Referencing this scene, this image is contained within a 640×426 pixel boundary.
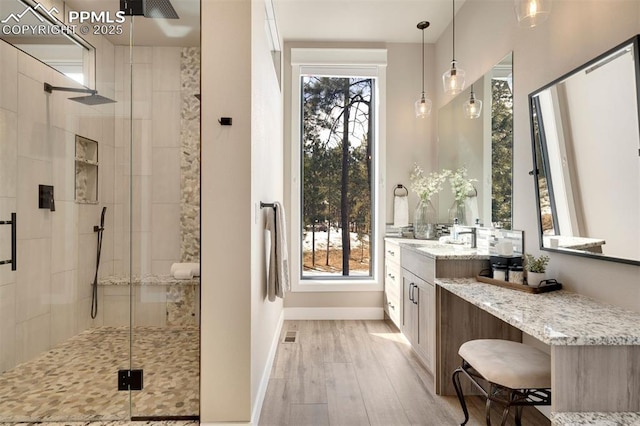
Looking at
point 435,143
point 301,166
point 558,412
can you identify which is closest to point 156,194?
point 301,166

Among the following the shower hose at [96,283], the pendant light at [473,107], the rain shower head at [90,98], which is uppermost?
the pendant light at [473,107]

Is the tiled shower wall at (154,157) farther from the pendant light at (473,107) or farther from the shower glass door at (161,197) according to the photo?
the pendant light at (473,107)

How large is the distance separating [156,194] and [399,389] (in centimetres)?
216

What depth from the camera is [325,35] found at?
4.09 metres

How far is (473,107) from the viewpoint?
10.3ft

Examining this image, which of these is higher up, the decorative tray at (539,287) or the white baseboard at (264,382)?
the decorative tray at (539,287)

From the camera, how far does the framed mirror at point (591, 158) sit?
161 centimetres

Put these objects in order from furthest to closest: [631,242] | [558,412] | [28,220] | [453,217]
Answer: [453,217]
[28,220]
[631,242]
[558,412]

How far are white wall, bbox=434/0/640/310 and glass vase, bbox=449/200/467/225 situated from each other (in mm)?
794

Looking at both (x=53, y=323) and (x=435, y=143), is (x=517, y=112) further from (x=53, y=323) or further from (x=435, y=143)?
(x=53, y=323)

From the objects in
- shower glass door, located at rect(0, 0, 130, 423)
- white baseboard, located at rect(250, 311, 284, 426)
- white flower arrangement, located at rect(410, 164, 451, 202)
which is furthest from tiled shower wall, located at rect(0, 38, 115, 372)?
white flower arrangement, located at rect(410, 164, 451, 202)

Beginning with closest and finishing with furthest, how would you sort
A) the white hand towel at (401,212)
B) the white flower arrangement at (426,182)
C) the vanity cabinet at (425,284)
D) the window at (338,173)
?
the vanity cabinet at (425,284), the white flower arrangement at (426,182), the white hand towel at (401,212), the window at (338,173)

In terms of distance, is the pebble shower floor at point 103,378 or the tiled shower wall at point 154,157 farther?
the tiled shower wall at point 154,157

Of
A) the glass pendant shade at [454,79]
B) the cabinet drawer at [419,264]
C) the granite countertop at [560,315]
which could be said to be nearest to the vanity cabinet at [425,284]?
the cabinet drawer at [419,264]
